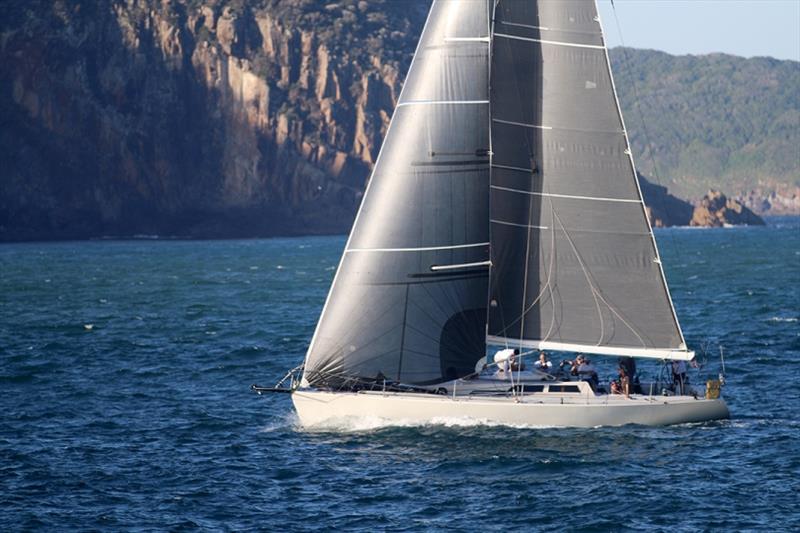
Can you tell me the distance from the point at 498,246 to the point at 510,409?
4.43 metres

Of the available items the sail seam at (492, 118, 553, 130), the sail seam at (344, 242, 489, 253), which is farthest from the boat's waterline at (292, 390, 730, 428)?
the sail seam at (492, 118, 553, 130)

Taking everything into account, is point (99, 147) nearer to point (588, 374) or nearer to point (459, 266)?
point (459, 266)

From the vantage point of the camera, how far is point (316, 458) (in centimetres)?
3406

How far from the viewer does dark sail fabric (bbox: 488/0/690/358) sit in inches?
1417

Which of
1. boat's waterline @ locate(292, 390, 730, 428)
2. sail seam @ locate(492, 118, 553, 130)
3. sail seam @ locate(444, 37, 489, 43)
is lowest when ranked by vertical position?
boat's waterline @ locate(292, 390, 730, 428)

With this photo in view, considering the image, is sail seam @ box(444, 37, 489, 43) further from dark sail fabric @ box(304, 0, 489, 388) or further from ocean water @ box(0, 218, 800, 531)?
ocean water @ box(0, 218, 800, 531)

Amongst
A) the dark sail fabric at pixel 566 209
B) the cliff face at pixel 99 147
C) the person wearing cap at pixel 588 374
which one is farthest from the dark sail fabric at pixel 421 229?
the cliff face at pixel 99 147

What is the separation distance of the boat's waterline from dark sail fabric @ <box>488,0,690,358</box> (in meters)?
1.47

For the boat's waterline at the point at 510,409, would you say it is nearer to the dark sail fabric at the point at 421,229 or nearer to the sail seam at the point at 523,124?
the dark sail fabric at the point at 421,229

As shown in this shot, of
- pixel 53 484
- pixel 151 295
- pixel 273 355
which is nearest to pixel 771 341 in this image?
pixel 273 355

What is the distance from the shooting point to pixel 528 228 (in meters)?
36.5

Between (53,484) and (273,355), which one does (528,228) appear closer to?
(53,484)

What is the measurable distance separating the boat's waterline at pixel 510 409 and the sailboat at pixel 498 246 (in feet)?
0.16

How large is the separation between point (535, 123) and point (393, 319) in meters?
6.51
